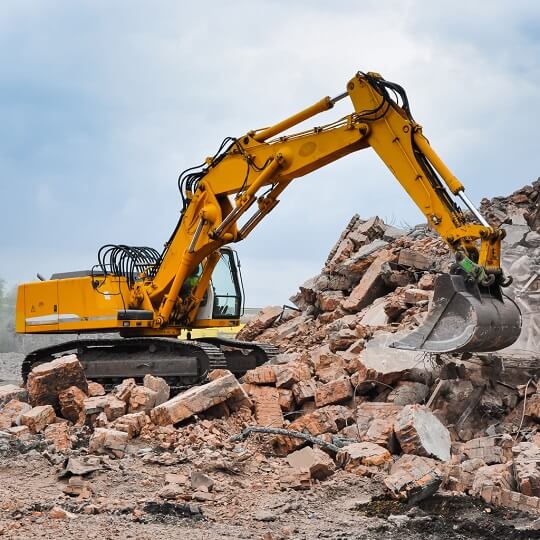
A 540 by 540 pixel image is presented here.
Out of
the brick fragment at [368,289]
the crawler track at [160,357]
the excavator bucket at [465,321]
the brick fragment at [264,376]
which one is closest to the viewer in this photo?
the excavator bucket at [465,321]

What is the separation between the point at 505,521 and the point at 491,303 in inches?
101

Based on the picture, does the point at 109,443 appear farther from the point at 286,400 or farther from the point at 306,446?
the point at 286,400

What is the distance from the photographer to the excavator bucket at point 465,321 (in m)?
8.62

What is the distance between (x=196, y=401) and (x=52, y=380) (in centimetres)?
224

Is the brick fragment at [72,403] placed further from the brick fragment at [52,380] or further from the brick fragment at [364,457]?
the brick fragment at [364,457]

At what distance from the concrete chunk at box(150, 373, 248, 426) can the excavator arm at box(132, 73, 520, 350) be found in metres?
2.39

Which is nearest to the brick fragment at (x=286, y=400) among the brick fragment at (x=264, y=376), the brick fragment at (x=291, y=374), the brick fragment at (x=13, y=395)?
the brick fragment at (x=291, y=374)

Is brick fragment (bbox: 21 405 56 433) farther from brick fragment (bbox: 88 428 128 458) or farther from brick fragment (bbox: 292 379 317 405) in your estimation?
brick fragment (bbox: 292 379 317 405)

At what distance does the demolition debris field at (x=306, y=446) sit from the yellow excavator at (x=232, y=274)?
3.08 feet

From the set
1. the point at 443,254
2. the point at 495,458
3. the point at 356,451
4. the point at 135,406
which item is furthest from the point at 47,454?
the point at 443,254

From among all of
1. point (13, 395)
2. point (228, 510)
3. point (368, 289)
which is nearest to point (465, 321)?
point (228, 510)

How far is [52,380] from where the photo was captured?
11.1 meters

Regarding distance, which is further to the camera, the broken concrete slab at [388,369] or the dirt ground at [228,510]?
the broken concrete slab at [388,369]

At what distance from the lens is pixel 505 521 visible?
273 inches
